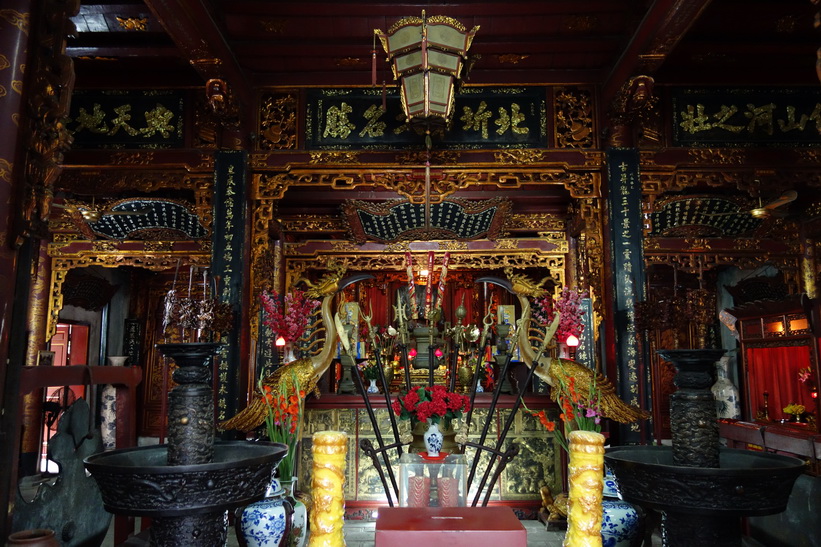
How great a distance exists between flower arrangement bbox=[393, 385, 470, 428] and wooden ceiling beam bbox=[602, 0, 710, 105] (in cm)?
254

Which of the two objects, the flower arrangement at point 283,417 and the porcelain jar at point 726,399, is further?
the porcelain jar at point 726,399

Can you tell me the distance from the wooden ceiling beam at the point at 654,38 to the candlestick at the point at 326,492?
10.1 ft

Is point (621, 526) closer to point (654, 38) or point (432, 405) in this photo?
point (432, 405)

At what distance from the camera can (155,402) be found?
351 inches

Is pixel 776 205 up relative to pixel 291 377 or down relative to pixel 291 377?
up

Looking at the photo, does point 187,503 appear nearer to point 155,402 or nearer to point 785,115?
point 785,115

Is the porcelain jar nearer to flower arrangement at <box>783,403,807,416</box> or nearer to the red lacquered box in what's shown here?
flower arrangement at <box>783,403,807,416</box>

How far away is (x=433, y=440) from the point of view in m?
2.32

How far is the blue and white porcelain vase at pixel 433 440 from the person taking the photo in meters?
2.31

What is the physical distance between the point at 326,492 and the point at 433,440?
820mm

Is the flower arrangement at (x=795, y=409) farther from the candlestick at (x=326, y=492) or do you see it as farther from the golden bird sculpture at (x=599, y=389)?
the candlestick at (x=326, y=492)

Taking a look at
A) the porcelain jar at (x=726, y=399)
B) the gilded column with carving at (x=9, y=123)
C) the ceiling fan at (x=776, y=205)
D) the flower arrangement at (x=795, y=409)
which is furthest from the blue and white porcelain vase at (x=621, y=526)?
the porcelain jar at (x=726, y=399)

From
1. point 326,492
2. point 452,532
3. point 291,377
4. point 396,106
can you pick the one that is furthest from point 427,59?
point 452,532

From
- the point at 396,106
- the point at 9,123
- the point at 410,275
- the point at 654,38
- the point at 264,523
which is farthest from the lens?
the point at 410,275
